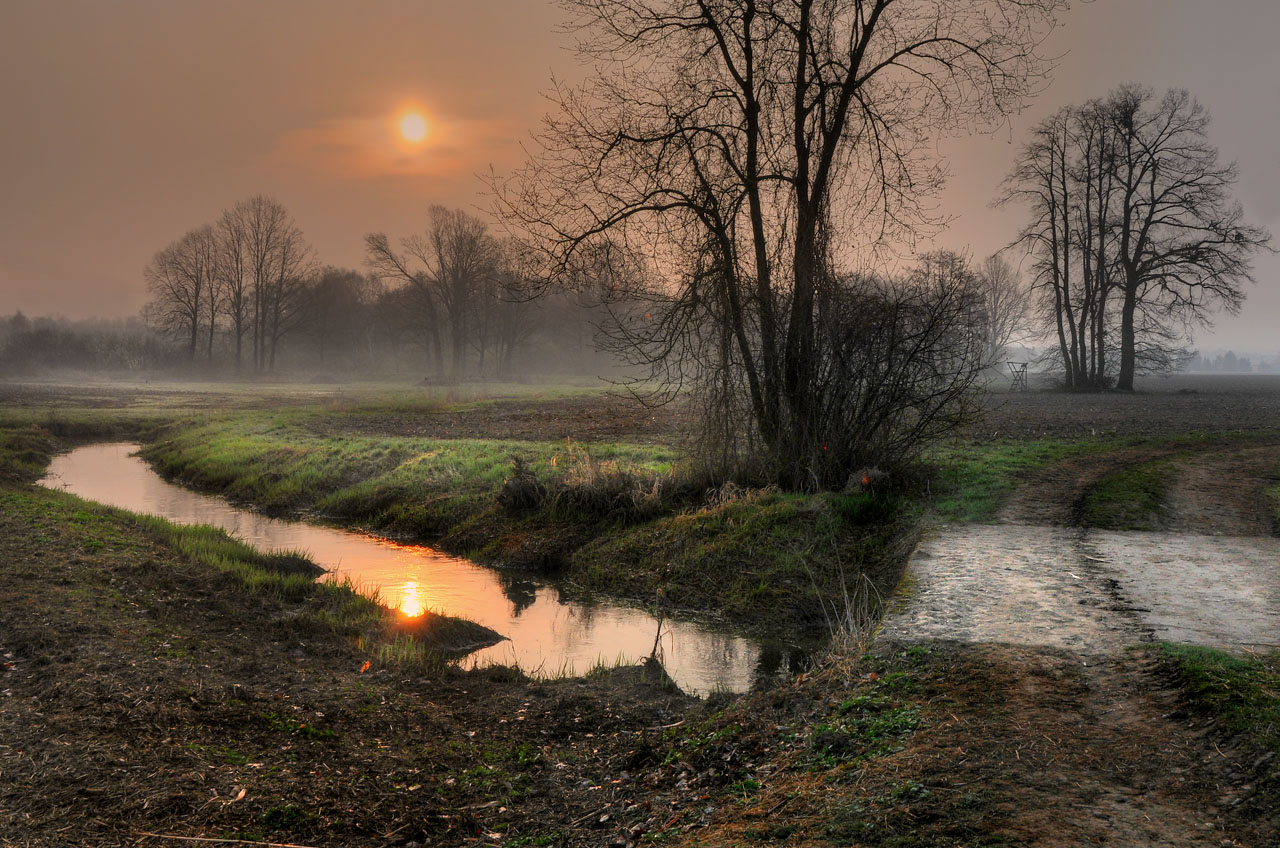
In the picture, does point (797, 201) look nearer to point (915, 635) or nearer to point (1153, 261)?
point (915, 635)

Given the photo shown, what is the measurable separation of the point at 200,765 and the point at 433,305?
6226 centimetres

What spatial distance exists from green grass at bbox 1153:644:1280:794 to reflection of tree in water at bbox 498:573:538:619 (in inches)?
296

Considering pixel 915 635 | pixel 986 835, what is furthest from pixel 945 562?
pixel 986 835

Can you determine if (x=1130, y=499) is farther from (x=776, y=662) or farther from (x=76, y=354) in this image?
(x=76, y=354)

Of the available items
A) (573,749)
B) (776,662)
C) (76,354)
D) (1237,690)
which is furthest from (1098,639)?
(76,354)

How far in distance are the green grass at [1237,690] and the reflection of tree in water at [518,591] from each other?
7514 mm

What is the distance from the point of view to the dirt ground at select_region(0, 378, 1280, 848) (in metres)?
4.04

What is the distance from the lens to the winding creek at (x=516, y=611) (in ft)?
28.9

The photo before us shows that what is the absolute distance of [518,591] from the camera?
1196 centimetres

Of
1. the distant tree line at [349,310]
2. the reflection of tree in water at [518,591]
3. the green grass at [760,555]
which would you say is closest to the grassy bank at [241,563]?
the reflection of tree in water at [518,591]

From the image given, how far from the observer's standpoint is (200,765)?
5129 mm

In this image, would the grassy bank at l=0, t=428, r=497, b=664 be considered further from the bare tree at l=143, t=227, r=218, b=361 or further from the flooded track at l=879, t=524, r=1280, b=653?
the bare tree at l=143, t=227, r=218, b=361

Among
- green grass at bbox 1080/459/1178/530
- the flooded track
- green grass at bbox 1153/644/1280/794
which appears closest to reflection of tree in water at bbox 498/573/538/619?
the flooded track

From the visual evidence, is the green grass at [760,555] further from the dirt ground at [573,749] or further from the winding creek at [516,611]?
→ the dirt ground at [573,749]
